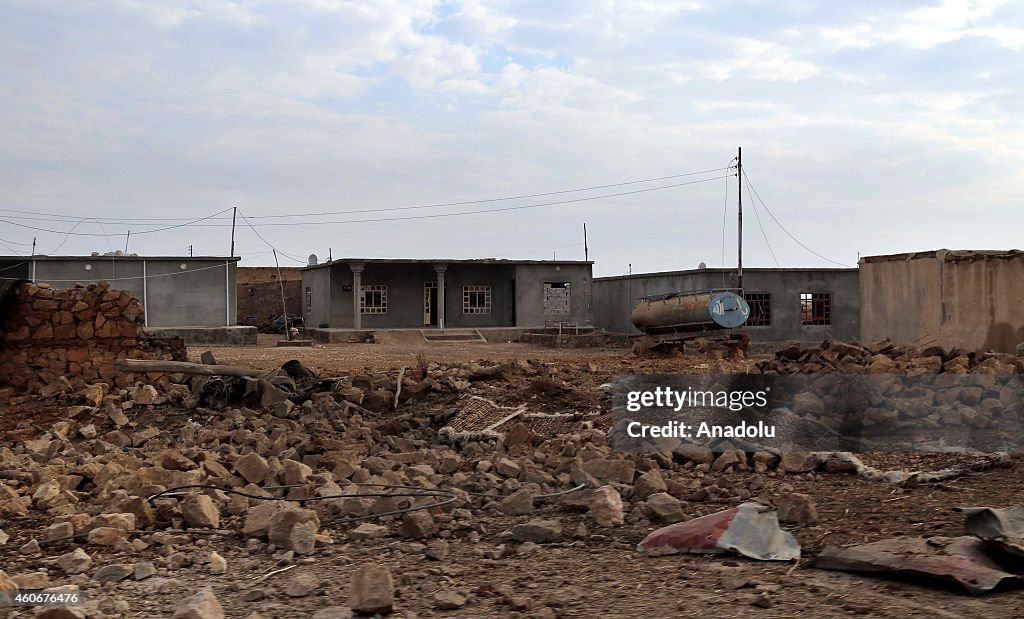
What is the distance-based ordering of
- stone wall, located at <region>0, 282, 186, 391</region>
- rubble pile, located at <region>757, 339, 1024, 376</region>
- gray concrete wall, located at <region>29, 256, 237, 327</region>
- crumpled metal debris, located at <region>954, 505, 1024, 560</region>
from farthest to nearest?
gray concrete wall, located at <region>29, 256, 237, 327</region> < stone wall, located at <region>0, 282, 186, 391</region> < rubble pile, located at <region>757, 339, 1024, 376</region> < crumpled metal debris, located at <region>954, 505, 1024, 560</region>

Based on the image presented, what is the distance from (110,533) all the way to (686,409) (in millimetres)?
5492

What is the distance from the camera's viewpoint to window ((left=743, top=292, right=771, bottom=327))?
87.6 ft

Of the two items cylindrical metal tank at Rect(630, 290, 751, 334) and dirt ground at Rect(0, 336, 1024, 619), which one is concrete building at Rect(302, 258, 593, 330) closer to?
cylindrical metal tank at Rect(630, 290, 751, 334)

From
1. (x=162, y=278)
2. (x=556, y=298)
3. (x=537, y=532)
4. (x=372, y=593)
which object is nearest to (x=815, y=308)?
(x=556, y=298)

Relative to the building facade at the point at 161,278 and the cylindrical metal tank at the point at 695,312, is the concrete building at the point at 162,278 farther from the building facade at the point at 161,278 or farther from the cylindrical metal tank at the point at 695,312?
the cylindrical metal tank at the point at 695,312

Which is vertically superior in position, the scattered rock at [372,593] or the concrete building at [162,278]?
the concrete building at [162,278]

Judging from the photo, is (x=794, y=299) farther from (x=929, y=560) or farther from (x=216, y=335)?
(x=929, y=560)

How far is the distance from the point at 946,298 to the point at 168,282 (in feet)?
67.2

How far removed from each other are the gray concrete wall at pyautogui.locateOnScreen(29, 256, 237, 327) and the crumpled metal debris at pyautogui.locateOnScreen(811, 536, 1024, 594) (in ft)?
81.8

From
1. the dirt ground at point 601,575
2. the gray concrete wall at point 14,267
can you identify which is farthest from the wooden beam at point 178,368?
the gray concrete wall at point 14,267

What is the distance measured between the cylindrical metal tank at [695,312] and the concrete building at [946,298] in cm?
299

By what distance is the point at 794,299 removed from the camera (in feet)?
88.2

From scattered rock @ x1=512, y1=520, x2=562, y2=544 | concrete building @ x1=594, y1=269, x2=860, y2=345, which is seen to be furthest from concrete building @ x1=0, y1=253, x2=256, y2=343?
scattered rock @ x1=512, y1=520, x2=562, y2=544

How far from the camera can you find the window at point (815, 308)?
27.0 m
